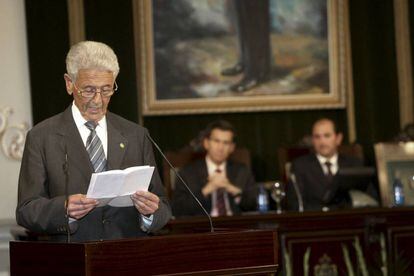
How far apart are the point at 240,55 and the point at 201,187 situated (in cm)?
199

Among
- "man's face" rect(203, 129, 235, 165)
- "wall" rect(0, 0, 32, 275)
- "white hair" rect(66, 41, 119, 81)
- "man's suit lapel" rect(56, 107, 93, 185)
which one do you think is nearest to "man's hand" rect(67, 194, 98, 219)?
"man's suit lapel" rect(56, 107, 93, 185)

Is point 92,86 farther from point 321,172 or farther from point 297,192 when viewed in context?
point 321,172

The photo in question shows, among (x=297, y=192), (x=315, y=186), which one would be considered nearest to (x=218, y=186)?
(x=297, y=192)

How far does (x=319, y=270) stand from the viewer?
695 centimetres

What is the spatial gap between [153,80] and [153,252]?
595cm

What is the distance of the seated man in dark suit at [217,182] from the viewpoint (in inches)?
302

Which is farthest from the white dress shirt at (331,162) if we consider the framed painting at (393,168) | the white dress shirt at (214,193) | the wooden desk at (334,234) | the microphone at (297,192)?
the wooden desk at (334,234)

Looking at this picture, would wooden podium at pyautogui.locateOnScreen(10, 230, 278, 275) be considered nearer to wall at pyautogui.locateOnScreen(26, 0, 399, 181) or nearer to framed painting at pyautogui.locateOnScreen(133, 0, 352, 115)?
wall at pyautogui.locateOnScreen(26, 0, 399, 181)

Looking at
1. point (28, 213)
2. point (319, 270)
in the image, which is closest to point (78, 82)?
point (28, 213)

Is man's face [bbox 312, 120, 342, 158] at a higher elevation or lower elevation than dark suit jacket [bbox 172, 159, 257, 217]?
higher

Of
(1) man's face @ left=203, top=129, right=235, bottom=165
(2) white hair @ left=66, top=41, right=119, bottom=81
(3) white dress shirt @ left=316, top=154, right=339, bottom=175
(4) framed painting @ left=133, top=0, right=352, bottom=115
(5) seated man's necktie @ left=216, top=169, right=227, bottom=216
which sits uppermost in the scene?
(4) framed painting @ left=133, top=0, right=352, bottom=115

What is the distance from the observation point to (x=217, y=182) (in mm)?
7660

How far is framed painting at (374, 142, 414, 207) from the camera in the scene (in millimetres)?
7648

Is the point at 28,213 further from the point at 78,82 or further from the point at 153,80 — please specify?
the point at 153,80
